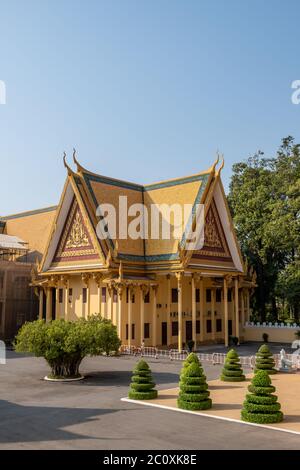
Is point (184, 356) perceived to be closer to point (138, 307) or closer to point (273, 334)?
point (138, 307)

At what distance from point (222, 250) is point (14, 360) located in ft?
63.2

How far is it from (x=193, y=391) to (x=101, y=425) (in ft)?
13.6

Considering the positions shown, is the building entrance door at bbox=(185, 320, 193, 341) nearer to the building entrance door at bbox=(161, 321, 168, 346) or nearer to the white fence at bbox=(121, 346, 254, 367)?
the building entrance door at bbox=(161, 321, 168, 346)

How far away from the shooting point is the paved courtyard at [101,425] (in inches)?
555

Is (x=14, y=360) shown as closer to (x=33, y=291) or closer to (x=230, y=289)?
(x=33, y=291)

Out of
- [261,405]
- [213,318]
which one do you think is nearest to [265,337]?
[213,318]

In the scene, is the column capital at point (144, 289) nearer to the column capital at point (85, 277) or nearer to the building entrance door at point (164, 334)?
the building entrance door at point (164, 334)

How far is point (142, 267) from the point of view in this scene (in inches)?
1591

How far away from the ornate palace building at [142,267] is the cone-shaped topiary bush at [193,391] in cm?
1784

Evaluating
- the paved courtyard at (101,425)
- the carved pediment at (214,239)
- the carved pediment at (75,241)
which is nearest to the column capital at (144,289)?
the carved pediment at (75,241)

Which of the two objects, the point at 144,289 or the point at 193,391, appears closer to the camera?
the point at 193,391

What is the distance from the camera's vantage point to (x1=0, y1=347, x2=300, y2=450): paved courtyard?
1409 cm

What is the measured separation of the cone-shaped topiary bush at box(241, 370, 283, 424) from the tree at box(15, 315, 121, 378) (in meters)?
10.8

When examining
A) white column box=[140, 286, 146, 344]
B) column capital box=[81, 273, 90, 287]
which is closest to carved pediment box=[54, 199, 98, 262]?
column capital box=[81, 273, 90, 287]
